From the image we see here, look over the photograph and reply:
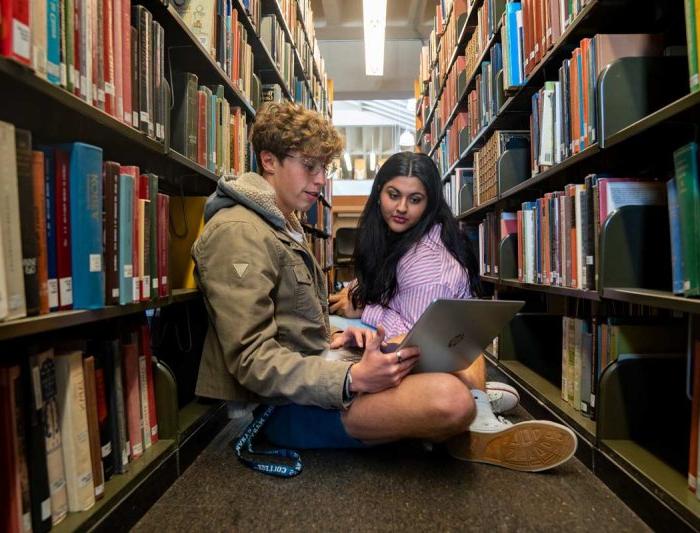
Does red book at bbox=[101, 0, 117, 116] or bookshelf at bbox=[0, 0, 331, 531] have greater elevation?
red book at bbox=[101, 0, 117, 116]

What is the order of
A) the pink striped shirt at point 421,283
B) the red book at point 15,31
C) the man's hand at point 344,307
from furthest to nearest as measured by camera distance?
the man's hand at point 344,307, the pink striped shirt at point 421,283, the red book at point 15,31

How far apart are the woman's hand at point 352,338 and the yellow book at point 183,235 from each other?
17.8 inches

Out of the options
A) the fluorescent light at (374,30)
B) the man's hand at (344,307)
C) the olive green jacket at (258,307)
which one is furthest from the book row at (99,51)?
the fluorescent light at (374,30)

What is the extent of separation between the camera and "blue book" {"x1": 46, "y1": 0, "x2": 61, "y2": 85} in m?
0.75

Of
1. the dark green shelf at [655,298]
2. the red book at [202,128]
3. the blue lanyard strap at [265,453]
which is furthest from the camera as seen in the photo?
the red book at [202,128]

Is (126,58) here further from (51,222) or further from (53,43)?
(51,222)

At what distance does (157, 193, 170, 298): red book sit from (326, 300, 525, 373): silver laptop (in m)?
0.54

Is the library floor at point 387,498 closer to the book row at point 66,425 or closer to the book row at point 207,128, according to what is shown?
the book row at point 66,425

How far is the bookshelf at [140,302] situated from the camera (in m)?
0.78

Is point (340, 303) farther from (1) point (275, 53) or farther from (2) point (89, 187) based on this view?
(1) point (275, 53)

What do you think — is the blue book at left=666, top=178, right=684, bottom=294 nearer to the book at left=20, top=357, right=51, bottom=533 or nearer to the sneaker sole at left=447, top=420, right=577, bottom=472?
the sneaker sole at left=447, top=420, right=577, bottom=472

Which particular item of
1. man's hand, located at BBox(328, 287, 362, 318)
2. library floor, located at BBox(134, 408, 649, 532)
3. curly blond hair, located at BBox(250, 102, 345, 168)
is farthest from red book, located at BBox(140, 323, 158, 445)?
man's hand, located at BBox(328, 287, 362, 318)

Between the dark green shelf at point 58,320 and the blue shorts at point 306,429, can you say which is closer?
the dark green shelf at point 58,320

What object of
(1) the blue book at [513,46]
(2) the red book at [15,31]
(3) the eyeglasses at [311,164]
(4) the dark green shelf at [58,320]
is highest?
(1) the blue book at [513,46]
